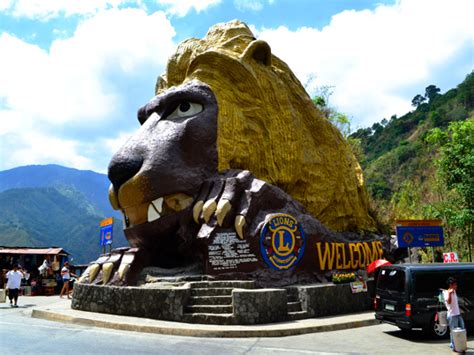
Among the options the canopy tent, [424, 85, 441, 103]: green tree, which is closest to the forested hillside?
the canopy tent

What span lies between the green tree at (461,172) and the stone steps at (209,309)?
47.1ft

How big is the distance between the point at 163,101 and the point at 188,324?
7467mm

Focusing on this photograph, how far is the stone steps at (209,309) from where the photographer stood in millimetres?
10094

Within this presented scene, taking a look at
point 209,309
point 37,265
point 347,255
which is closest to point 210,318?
point 209,309

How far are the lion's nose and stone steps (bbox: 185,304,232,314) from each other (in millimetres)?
4677

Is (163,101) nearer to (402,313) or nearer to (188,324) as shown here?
(188,324)

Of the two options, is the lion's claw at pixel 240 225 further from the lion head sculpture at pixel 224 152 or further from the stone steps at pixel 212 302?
the stone steps at pixel 212 302

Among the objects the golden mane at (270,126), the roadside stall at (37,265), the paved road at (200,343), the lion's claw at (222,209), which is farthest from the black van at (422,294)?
the roadside stall at (37,265)

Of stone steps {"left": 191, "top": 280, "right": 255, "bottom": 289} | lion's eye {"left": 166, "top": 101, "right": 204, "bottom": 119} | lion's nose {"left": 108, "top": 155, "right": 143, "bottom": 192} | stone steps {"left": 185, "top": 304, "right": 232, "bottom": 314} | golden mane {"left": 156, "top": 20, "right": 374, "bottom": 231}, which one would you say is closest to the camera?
stone steps {"left": 185, "top": 304, "right": 232, "bottom": 314}

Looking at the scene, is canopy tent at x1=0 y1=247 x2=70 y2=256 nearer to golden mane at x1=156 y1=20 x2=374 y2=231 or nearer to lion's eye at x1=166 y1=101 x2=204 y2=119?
golden mane at x1=156 y1=20 x2=374 y2=231

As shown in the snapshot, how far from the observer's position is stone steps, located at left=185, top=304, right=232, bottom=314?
33.1 ft

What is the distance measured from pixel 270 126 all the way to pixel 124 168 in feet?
17.1

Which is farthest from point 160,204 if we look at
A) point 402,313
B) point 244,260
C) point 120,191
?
point 402,313

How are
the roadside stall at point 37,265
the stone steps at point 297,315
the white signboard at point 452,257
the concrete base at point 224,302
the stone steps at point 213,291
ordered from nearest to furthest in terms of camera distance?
the concrete base at point 224,302, the stone steps at point 297,315, the stone steps at point 213,291, the white signboard at point 452,257, the roadside stall at point 37,265
